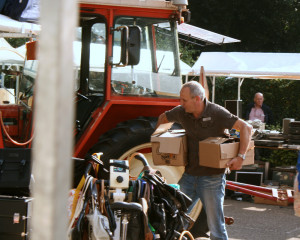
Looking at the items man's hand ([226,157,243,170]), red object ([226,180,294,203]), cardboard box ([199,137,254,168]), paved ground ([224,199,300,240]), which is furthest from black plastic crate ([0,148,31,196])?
paved ground ([224,199,300,240])

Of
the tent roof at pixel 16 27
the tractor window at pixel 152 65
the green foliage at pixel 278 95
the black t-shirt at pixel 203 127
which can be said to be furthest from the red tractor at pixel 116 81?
the green foliage at pixel 278 95

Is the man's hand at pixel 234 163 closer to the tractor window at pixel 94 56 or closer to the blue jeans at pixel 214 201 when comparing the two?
the blue jeans at pixel 214 201

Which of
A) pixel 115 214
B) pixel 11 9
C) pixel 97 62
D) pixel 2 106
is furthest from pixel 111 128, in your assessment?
pixel 115 214

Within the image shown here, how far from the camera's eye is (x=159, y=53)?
6938mm

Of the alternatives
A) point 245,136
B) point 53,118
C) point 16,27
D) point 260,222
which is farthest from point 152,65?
point 53,118

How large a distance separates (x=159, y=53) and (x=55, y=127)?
239 inches

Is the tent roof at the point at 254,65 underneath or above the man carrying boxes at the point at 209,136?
A: above

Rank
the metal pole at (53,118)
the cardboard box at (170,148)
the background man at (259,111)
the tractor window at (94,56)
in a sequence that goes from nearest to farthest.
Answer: the metal pole at (53,118)
the cardboard box at (170,148)
the tractor window at (94,56)
the background man at (259,111)

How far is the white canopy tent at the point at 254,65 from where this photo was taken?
1321cm

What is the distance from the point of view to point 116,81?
21.7 ft

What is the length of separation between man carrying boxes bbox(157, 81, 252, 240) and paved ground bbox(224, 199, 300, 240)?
201cm

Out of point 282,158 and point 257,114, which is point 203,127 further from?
point 257,114

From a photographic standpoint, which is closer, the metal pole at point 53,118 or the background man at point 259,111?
the metal pole at point 53,118

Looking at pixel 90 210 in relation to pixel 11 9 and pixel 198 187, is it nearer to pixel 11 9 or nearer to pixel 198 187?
pixel 198 187
